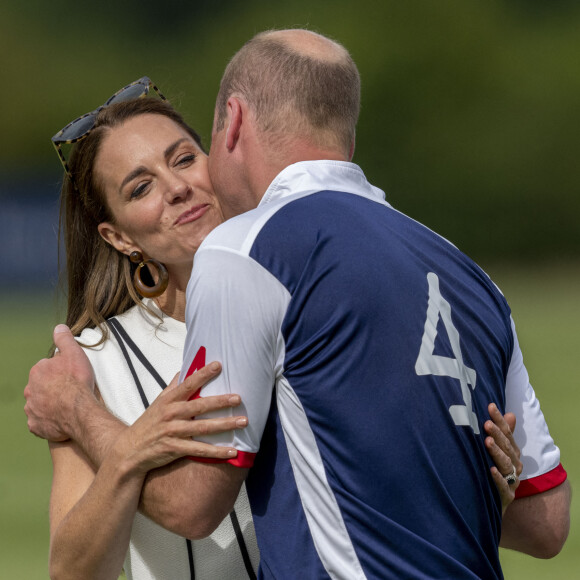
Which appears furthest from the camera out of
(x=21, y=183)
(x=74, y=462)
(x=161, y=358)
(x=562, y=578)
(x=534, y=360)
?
(x=21, y=183)

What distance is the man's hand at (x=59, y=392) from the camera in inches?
93.7

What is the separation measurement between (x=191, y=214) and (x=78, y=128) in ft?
1.78

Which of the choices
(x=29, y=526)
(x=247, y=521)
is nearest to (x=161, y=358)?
(x=247, y=521)

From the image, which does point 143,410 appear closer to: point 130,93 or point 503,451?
point 503,451

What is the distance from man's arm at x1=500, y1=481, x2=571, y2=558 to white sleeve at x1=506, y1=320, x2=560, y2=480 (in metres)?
0.06

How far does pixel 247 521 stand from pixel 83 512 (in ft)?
1.67

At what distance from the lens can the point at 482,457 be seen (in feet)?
6.54

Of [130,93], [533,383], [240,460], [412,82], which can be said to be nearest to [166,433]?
[240,460]

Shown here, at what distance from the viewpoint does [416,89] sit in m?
34.0

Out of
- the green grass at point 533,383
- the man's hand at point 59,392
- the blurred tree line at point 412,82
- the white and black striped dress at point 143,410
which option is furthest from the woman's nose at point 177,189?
the blurred tree line at point 412,82

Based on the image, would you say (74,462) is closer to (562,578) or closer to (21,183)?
(562,578)

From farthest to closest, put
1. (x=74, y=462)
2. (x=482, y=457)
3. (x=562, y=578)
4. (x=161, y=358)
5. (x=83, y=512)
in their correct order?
(x=562, y=578)
(x=161, y=358)
(x=74, y=462)
(x=83, y=512)
(x=482, y=457)

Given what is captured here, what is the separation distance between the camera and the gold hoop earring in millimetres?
2941

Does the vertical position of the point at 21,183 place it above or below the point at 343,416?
below
